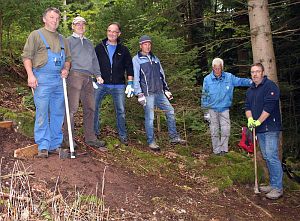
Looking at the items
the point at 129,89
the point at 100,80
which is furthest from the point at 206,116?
the point at 100,80

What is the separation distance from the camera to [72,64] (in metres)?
6.62

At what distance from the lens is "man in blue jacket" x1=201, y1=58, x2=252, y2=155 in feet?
24.8

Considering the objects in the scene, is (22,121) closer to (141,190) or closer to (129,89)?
(129,89)

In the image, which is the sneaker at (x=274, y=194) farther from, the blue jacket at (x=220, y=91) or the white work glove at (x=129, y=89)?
the white work glove at (x=129, y=89)

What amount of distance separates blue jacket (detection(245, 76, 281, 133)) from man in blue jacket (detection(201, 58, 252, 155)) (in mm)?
895

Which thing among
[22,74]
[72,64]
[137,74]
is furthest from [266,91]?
[22,74]

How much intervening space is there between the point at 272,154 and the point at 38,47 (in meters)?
4.25

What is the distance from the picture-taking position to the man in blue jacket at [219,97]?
756 centimetres

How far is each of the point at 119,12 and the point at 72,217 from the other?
692cm

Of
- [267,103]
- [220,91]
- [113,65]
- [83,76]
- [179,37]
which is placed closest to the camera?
[267,103]

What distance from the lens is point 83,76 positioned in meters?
6.66

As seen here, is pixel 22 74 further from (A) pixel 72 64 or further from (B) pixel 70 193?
(B) pixel 70 193

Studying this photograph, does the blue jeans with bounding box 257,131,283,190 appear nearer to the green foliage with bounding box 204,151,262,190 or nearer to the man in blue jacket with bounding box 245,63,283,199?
the man in blue jacket with bounding box 245,63,283,199

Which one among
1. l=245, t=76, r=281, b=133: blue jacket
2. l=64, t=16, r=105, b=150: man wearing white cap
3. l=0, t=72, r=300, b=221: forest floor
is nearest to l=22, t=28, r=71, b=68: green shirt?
l=64, t=16, r=105, b=150: man wearing white cap
